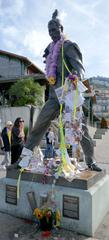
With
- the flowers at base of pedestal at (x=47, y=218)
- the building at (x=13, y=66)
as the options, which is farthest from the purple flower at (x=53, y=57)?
the building at (x=13, y=66)

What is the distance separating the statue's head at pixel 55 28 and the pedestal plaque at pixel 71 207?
2126mm

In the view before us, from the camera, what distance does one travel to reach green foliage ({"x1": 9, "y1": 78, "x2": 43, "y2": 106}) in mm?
17281

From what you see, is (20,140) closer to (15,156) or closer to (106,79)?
(15,156)

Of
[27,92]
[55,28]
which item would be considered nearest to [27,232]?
[55,28]

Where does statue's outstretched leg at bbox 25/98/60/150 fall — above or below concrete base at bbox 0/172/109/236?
above

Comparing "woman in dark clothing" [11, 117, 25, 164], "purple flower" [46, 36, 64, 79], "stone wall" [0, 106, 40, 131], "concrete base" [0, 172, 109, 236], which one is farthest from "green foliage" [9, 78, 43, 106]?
"concrete base" [0, 172, 109, 236]

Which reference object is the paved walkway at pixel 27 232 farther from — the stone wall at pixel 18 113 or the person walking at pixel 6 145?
the stone wall at pixel 18 113

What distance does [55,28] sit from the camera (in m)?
3.55

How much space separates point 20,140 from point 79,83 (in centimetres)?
409

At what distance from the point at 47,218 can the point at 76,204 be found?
0.37 m

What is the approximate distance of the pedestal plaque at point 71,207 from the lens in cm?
305

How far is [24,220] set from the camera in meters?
3.37

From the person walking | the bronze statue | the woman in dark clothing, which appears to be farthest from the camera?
the person walking

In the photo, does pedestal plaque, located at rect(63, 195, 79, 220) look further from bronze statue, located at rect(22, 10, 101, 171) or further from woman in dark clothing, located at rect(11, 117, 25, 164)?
woman in dark clothing, located at rect(11, 117, 25, 164)
